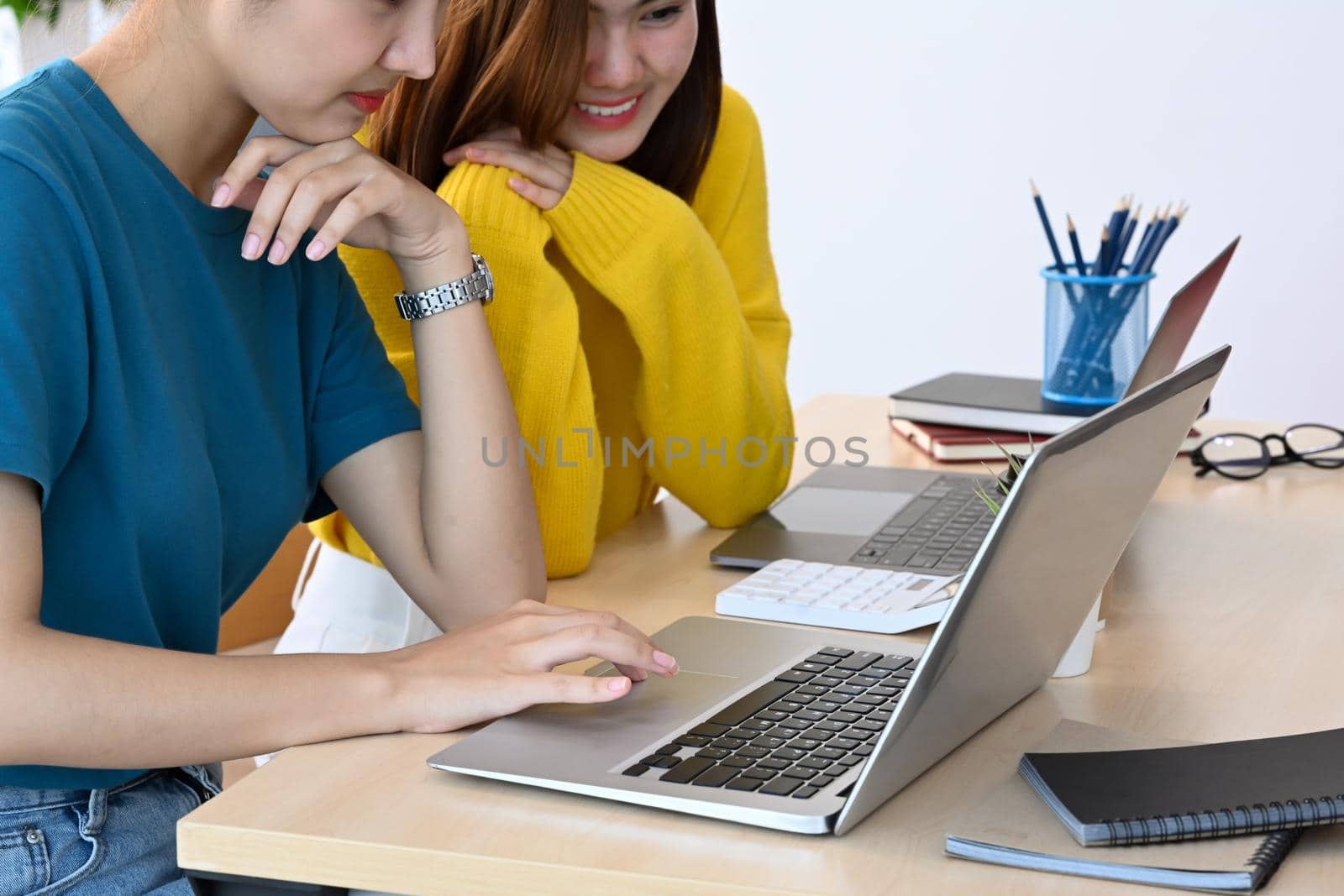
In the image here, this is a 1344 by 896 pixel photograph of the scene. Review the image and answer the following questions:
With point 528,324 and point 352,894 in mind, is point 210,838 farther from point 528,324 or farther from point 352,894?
point 528,324

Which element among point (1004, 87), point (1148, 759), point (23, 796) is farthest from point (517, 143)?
point (1004, 87)

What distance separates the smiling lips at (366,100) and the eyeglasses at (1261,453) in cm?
97

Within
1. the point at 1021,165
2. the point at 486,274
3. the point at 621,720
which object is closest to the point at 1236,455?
the point at 486,274

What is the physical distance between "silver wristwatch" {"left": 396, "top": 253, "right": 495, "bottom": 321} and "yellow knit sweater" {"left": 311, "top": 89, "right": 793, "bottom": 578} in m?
0.11

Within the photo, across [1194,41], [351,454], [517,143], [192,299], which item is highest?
[1194,41]

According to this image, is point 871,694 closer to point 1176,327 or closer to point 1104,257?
point 1176,327

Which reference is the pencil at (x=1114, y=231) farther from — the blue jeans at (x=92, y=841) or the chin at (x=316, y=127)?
the blue jeans at (x=92, y=841)

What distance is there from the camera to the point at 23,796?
0.89 m

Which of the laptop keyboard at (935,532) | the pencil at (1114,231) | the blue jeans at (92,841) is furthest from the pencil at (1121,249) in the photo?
the blue jeans at (92,841)

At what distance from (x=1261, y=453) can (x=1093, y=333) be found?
23 centimetres

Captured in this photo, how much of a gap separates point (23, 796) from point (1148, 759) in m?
0.66

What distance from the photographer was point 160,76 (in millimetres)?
995

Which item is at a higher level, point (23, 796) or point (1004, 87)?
point (1004, 87)

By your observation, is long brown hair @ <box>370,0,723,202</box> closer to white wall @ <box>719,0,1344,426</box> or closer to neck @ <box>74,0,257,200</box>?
neck @ <box>74,0,257,200</box>
